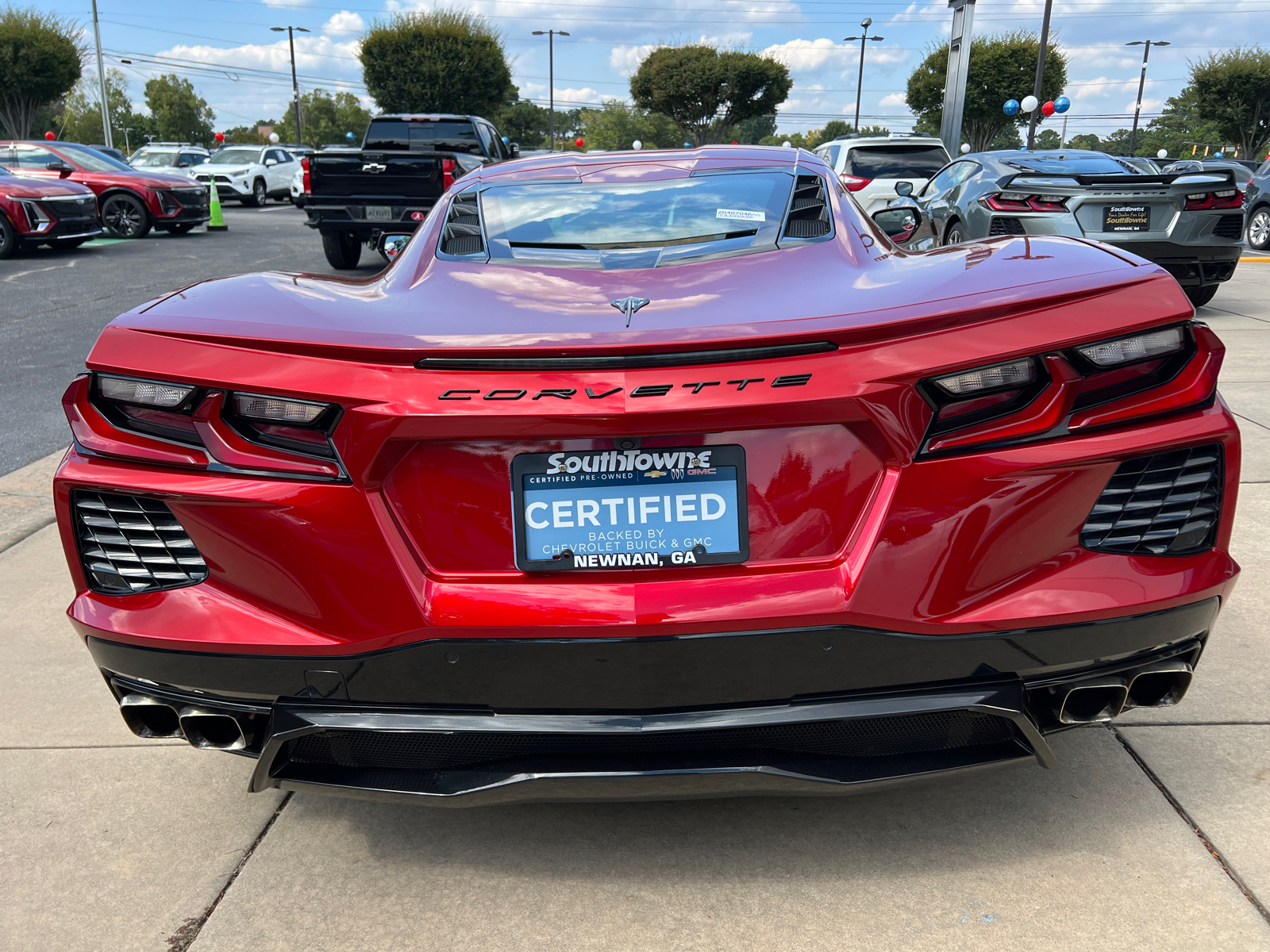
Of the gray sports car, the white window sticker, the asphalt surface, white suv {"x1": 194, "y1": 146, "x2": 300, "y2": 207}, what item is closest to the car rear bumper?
the white window sticker

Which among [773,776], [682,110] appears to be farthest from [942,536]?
[682,110]

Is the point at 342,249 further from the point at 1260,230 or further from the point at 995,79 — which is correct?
the point at 995,79

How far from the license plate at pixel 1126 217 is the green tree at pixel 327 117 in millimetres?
120049

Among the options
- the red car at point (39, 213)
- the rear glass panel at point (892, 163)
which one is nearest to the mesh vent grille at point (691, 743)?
the rear glass panel at point (892, 163)

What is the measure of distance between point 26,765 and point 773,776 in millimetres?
2011

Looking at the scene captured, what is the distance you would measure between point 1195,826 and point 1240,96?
5362 cm

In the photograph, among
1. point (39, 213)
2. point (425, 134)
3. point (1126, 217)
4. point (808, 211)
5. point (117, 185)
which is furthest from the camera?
point (117, 185)

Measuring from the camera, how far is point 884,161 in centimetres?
1465

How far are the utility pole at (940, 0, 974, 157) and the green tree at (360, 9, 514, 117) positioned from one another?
3610 centimetres

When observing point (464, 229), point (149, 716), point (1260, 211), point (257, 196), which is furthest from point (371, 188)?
point (257, 196)

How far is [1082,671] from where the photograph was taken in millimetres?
1950

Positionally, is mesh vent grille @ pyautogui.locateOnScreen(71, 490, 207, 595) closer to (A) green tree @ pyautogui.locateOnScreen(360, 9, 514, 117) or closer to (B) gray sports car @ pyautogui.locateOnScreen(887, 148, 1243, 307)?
(B) gray sports car @ pyautogui.locateOnScreen(887, 148, 1243, 307)

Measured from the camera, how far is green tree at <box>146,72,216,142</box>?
312 ft

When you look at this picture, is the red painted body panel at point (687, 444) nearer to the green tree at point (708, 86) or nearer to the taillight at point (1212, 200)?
the taillight at point (1212, 200)
